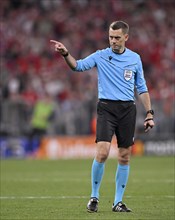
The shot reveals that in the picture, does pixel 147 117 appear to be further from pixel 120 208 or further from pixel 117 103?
pixel 120 208

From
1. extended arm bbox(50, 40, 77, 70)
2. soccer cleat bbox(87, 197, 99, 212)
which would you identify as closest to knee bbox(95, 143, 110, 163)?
soccer cleat bbox(87, 197, 99, 212)

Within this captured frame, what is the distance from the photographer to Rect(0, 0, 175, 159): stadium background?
23.6m

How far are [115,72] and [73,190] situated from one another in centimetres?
416

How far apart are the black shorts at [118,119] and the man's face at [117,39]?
71 centimetres

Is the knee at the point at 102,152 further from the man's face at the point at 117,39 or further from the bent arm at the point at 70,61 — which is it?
the man's face at the point at 117,39

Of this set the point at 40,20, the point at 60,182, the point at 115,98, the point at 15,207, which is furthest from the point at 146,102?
the point at 40,20

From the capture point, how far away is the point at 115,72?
31.1 ft

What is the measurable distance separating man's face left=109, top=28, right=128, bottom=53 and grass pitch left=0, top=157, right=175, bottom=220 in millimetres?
2156

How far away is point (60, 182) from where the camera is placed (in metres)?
14.8

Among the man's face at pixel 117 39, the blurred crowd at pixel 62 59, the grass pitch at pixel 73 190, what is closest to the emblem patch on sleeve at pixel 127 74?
the man's face at pixel 117 39

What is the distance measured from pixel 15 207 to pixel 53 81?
15294mm

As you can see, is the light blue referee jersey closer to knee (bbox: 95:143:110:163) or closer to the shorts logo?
the shorts logo

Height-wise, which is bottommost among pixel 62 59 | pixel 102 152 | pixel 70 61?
pixel 102 152

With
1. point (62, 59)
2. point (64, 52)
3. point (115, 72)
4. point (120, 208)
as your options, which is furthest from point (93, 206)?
point (62, 59)
